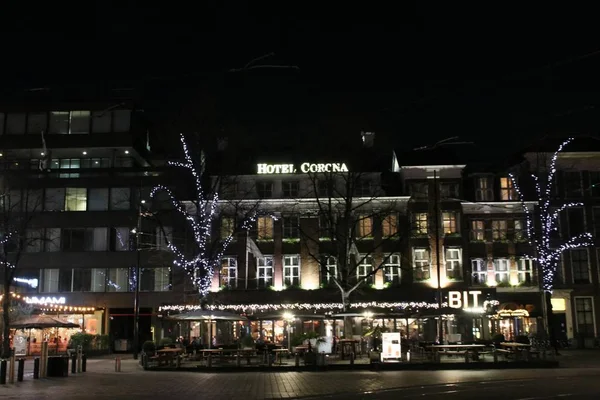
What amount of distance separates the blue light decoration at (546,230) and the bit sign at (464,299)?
15.9ft

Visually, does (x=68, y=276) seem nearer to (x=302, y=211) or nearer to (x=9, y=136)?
(x=9, y=136)

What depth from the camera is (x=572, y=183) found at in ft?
180

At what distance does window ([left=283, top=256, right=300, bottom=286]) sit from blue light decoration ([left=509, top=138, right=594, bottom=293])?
678 inches

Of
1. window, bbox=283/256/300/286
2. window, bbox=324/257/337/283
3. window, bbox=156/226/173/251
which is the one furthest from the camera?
window, bbox=156/226/173/251

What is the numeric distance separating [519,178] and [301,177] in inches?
696

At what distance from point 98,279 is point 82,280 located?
1.29 meters

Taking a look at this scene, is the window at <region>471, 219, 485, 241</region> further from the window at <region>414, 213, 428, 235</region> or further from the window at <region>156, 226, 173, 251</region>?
the window at <region>156, 226, 173, 251</region>

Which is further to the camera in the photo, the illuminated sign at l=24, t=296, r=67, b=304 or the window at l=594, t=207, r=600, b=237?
the window at l=594, t=207, r=600, b=237

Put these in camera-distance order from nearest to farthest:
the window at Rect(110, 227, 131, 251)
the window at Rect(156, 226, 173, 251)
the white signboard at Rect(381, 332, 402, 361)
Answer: the white signboard at Rect(381, 332, 402, 361), the window at Rect(156, 226, 173, 251), the window at Rect(110, 227, 131, 251)

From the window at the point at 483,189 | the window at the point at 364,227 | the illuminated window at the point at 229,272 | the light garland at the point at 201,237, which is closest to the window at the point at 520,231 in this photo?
the window at the point at 483,189

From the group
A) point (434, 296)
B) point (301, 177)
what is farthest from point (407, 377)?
point (301, 177)

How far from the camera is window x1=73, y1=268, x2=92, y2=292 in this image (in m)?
54.8

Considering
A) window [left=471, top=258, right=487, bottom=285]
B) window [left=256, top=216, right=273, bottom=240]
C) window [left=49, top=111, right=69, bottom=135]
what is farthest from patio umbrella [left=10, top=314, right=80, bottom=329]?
window [left=471, top=258, right=487, bottom=285]

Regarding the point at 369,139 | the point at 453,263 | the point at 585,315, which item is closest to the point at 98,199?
the point at 369,139
